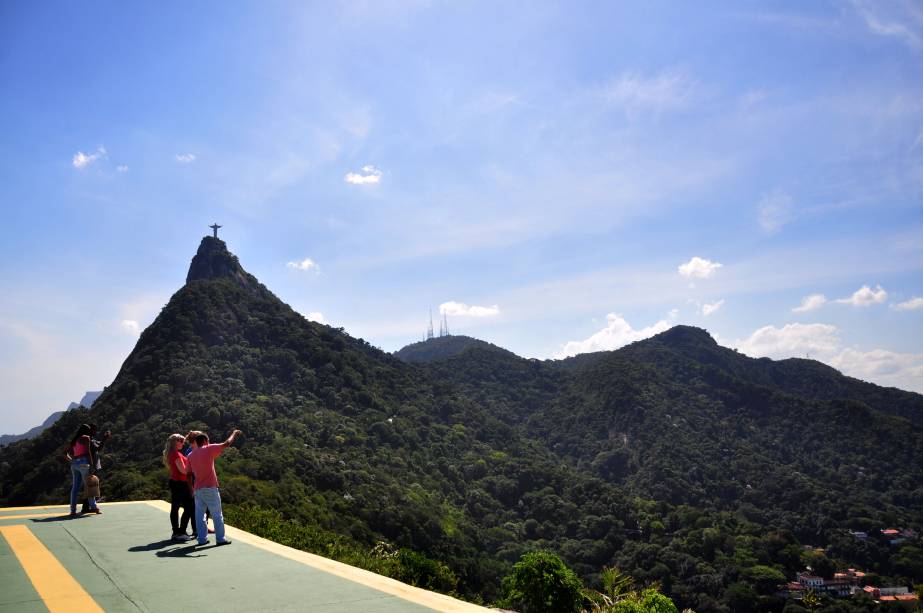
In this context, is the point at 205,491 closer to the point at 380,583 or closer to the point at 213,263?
the point at 380,583

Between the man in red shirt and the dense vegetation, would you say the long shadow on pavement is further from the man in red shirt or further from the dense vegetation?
the dense vegetation

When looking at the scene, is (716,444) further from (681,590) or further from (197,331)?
(197,331)

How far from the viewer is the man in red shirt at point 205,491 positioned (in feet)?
24.6

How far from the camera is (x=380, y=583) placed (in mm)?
5691

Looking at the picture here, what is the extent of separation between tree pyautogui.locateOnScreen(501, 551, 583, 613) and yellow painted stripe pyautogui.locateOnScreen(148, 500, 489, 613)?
99.5 inches

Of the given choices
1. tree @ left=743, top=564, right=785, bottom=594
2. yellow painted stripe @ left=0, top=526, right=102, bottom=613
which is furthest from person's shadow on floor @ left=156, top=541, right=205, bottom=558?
tree @ left=743, top=564, right=785, bottom=594

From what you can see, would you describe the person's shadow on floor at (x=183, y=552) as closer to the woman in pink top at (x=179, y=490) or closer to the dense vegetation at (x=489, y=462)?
the woman in pink top at (x=179, y=490)

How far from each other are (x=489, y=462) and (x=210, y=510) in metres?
77.8

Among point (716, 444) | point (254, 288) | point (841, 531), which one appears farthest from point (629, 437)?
point (254, 288)

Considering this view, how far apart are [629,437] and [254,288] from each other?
81.8 m

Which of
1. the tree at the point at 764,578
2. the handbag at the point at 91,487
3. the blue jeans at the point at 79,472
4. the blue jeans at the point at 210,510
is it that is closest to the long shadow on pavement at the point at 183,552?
the blue jeans at the point at 210,510

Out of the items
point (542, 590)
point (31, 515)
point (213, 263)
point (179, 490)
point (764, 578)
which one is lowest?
point (764, 578)

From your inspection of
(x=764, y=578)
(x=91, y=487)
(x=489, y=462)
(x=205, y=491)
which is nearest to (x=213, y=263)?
(x=489, y=462)

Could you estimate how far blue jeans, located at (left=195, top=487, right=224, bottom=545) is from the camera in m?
7.48
